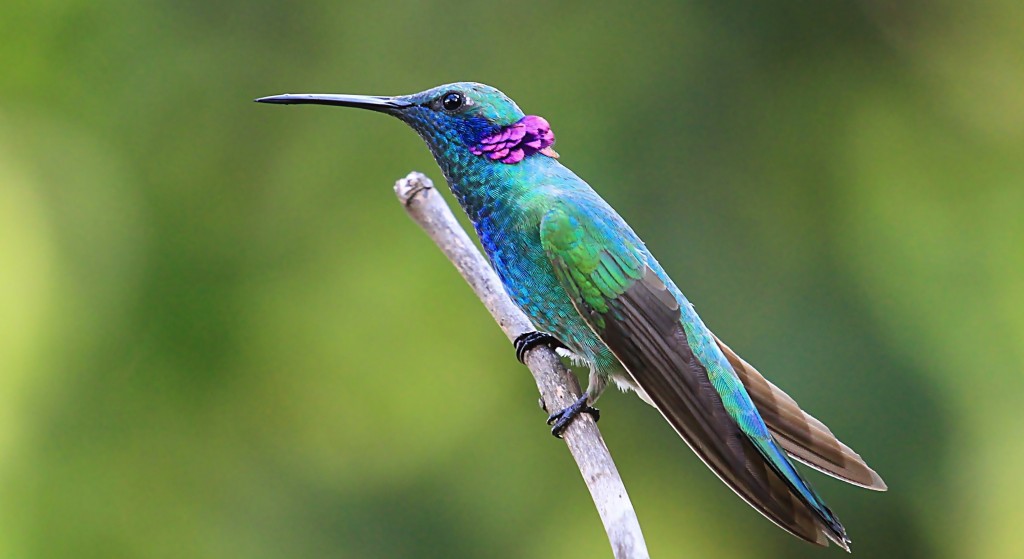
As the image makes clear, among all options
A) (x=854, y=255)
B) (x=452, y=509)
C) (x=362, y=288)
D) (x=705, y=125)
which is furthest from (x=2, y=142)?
(x=854, y=255)

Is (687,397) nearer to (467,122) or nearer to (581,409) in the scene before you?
(581,409)

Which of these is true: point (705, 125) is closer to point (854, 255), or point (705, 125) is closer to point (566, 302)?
point (854, 255)

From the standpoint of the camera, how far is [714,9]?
4.22 meters

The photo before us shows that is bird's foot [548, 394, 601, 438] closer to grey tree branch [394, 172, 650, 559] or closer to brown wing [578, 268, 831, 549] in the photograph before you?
grey tree branch [394, 172, 650, 559]

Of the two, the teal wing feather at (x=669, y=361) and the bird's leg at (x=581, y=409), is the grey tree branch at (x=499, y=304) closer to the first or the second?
the bird's leg at (x=581, y=409)

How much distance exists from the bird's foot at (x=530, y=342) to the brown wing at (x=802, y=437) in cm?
46

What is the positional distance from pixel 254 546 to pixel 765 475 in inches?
96.5

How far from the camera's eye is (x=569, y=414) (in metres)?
2.72

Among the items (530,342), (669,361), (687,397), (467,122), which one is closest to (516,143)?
(467,122)

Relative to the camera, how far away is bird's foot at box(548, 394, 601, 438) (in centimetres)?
271

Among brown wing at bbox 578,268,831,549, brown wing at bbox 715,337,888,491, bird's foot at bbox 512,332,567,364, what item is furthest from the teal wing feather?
bird's foot at bbox 512,332,567,364

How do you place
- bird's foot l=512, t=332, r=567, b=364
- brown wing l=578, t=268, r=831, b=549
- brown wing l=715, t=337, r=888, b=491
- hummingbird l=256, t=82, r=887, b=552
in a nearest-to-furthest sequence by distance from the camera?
brown wing l=578, t=268, r=831, b=549, hummingbird l=256, t=82, r=887, b=552, brown wing l=715, t=337, r=888, b=491, bird's foot l=512, t=332, r=567, b=364

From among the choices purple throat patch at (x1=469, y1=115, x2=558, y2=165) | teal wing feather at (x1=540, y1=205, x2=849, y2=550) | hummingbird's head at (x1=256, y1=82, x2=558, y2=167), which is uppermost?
hummingbird's head at (x1=256, y1=82, x2=558, y2=167)

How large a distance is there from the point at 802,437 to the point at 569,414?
0.60 metres
